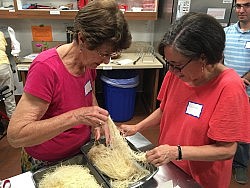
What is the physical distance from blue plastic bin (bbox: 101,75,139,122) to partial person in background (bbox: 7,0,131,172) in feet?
6.68

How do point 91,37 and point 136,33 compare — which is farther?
point 136,33

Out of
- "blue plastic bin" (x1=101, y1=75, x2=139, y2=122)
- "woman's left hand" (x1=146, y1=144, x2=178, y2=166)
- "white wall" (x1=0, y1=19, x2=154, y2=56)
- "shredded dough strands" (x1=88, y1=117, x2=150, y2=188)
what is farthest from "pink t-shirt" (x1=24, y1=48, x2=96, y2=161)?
"white wall" (x1=0, y1=19, x2=154, y2=56)

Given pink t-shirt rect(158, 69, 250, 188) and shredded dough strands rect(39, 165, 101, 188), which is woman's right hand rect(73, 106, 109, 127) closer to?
shredded dough strands rect(39, 165, 101, 188)

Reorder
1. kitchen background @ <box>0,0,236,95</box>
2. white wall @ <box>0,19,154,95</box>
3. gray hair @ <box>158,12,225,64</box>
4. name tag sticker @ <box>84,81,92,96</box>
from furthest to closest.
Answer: white wall @ <box>0,19,154,95</box> → kitchen background @ <box>0,0,236,95</box> → name tag sticker @ <box>84,81,92,96</box> → gray hair @ <box>158,12,225,64</box>

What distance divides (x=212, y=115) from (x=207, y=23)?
0.42 metres

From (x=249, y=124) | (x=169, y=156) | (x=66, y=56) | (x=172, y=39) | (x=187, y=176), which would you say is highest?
(x=172, y=39)

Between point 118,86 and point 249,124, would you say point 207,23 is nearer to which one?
point 249,124

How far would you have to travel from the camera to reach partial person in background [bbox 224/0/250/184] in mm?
2543

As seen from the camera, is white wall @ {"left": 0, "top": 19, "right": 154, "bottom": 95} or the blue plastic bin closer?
the blue plastic bin

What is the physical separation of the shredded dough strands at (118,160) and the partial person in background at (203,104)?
0.12m

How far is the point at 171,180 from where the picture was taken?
1.22 m

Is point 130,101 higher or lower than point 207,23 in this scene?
lower

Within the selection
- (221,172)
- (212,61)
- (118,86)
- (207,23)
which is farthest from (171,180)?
(118,86)

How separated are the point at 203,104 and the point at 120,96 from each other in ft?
7.45
